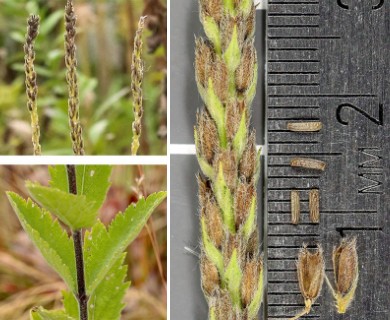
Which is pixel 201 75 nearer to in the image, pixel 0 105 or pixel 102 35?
pixel 102 35

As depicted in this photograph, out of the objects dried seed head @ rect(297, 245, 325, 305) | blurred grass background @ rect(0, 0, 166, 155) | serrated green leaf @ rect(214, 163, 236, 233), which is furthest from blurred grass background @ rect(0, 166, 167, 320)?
dried seed head @ rect(297, 245, 325, 305)

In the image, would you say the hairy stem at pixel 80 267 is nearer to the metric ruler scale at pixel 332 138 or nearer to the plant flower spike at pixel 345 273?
the metric ruler scale at pixel 332 138

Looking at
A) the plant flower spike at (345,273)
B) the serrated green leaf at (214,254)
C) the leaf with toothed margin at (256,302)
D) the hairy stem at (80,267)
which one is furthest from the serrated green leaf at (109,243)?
the plant flower spike at (345,273)

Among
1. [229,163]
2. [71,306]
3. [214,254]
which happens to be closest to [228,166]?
[229,163]

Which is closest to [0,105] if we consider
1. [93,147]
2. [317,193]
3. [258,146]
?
[93,147]

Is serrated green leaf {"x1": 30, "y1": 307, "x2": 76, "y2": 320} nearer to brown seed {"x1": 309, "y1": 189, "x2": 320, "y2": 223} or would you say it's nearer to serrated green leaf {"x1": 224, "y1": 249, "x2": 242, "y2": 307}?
serrated green leaf {"x1": 224, "y1": 249, "x2": 242, "y2": 307}

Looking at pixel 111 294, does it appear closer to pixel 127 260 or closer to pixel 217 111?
pixel 127 260
